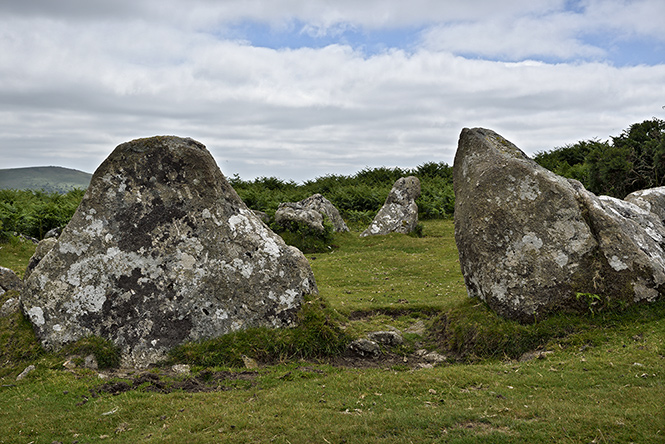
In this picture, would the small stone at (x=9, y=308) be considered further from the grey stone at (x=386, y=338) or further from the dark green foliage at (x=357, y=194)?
the dark green foliage at (x=357, y=194)

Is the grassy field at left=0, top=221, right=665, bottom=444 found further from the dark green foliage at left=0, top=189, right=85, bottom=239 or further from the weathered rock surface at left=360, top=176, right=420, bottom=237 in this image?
the weathered rock surface at left=360, top=176, right=420, bottom=237

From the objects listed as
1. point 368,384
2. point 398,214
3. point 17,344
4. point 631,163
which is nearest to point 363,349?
point 368,384

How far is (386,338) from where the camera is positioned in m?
10.4

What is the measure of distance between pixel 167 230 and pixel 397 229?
18.7 m

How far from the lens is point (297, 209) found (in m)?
25.8

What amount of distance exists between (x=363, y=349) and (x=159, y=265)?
4069mm

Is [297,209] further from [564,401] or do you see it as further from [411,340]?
[564,401]

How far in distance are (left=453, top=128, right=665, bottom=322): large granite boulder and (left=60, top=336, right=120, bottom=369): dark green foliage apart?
6.94m

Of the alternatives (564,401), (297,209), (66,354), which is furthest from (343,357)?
(297,209)

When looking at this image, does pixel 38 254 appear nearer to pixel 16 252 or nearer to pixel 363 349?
pixel 363 349

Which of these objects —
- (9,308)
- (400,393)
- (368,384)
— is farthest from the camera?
(9,308)

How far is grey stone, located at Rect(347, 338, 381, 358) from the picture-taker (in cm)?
958

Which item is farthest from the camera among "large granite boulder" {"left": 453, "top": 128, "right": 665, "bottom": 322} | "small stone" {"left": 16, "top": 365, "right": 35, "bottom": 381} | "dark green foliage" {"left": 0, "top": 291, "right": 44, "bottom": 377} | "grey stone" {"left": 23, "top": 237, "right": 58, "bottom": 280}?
"grey stone" {"left": 23, "top": 237, "right": 58, "bottom": 280}

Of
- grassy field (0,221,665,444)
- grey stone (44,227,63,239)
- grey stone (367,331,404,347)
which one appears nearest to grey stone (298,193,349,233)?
grey stone (44,227,63,239)
